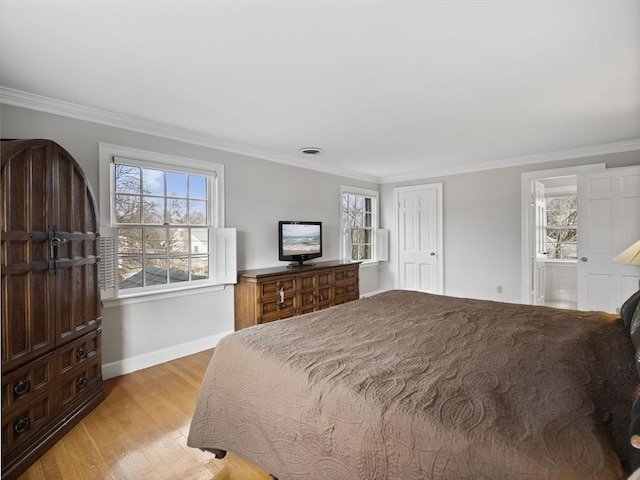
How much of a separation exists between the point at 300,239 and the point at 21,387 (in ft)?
10.4

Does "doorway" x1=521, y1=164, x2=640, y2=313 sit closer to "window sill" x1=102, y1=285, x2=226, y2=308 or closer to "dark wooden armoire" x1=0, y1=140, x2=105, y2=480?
"window sill" x1=102, y1=285, x2=226, y2=308

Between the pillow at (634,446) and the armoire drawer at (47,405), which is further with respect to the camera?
the armoire drawer at (47,405)

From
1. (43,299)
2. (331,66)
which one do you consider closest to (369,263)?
(331,66)

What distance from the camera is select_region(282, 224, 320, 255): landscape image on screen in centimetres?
433

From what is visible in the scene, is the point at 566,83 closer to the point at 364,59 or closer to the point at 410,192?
the point at 364,59

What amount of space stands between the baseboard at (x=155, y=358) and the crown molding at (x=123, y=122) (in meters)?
2.20

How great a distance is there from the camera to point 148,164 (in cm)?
321

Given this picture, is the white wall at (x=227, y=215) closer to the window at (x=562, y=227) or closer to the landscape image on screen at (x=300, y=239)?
the landscape image on screen at (x=300, y=239)

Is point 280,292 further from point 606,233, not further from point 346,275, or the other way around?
point 606,233

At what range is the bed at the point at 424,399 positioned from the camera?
878mm

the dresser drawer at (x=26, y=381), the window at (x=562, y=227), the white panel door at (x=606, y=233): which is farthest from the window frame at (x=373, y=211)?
the dresser drawer at (x=26, y=381)

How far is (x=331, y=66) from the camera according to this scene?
6.95 feet

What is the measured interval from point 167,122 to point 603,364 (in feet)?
A: 12.1

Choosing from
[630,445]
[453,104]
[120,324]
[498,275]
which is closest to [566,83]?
[453,104]
